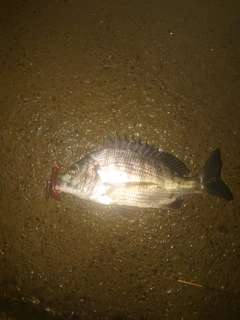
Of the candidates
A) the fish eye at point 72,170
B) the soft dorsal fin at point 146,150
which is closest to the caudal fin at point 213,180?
the soft dorsal fin at point 146,150

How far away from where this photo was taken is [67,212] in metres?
2.80

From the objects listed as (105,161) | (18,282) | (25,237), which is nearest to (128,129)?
(105,161)

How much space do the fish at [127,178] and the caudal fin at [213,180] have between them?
0.22 ft

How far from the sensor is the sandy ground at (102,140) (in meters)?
2.78

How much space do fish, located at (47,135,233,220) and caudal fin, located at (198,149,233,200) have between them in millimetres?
66

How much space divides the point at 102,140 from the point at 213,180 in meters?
1.46

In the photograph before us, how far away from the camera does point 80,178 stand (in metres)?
2.39

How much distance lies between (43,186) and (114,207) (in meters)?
0.98

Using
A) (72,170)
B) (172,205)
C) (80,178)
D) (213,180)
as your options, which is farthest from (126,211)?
(213,180)

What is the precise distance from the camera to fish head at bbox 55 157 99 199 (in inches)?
93.4

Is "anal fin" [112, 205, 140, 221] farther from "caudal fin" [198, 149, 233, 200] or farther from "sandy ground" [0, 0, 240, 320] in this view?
"caudal fin" [198, 149, 233, 200]

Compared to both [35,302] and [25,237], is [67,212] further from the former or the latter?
[35,302]

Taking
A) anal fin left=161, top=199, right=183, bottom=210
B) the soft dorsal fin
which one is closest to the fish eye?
the soft dorsal fin

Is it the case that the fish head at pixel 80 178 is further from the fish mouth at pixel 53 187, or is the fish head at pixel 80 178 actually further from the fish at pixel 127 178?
the fish mouth at pixel 53 187
